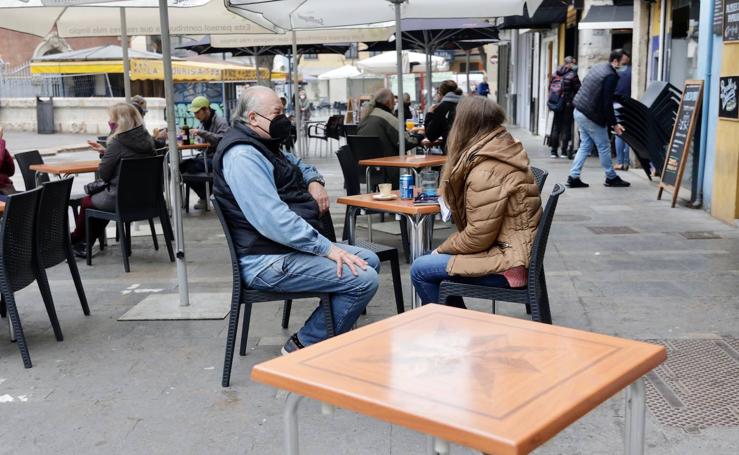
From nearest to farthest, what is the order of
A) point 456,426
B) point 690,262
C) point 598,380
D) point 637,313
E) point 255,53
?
point 456,426
point 598,380
point 637,313
point 690,262
point 255,53

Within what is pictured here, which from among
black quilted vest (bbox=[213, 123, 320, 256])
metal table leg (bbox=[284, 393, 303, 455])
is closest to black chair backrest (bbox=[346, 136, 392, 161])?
black quilted vest (bbox=[213, 123, 320, 256])

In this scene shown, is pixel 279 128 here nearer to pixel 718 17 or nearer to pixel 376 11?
pixel 376 11

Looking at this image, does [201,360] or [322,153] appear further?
[322,153]

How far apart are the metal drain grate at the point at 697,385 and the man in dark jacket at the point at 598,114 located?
6.76 m

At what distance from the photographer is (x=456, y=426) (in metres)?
1.68

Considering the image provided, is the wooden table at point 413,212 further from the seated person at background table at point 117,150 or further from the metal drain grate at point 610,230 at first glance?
the metal drain grate at point 610,230

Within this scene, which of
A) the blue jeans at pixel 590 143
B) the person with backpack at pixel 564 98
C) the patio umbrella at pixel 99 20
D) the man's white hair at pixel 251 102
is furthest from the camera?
the person with backpack at pixel 564 98

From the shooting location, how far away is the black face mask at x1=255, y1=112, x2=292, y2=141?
4.08 metres

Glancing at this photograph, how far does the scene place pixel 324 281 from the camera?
396 cm

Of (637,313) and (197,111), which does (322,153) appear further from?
(637,313)

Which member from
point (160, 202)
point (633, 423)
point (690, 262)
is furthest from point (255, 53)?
point (633, 423)

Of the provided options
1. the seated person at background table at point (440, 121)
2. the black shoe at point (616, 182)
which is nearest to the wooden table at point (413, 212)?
the seated person at background table at point (440, 121)

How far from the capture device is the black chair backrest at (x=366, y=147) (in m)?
8.44

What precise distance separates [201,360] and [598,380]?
3008 mm
